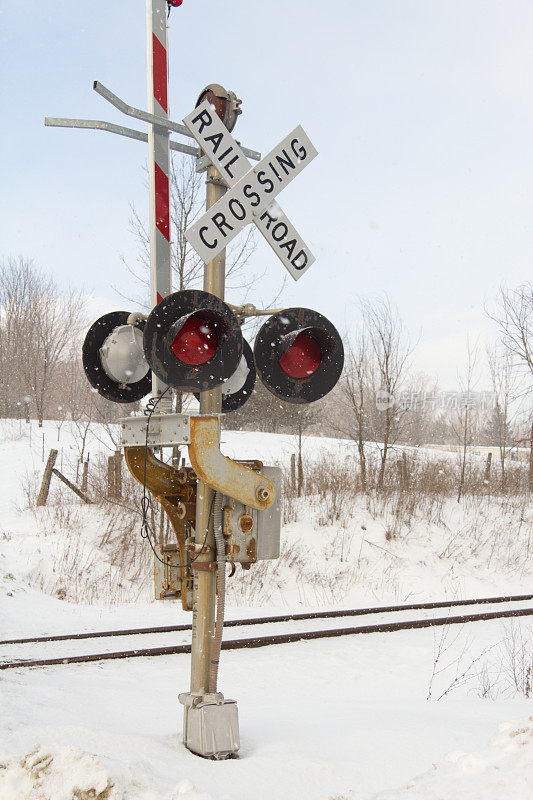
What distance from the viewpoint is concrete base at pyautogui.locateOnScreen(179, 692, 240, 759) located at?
3.24m

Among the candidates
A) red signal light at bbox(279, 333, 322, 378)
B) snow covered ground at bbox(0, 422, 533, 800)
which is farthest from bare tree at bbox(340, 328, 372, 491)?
red signal light at bbox(279, 333, 322, 378)

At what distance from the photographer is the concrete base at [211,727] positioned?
10.6 ft

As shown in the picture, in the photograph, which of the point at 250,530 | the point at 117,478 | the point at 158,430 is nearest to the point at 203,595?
the point at 250,530

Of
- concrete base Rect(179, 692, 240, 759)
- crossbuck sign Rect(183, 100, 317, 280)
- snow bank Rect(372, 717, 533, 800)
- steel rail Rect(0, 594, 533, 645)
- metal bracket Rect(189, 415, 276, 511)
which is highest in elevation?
crossbuck sign Rect(183, 100, 317, 280)

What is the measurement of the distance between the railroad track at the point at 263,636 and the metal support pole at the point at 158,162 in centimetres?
349

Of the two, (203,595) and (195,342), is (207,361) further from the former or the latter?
(203,595)

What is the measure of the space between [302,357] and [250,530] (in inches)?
38.1

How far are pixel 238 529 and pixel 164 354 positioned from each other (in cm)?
101

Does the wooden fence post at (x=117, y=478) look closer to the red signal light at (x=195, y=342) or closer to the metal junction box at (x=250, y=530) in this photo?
the metal junction box at (x=250, y=530)

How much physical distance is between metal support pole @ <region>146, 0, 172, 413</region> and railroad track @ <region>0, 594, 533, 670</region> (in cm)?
349

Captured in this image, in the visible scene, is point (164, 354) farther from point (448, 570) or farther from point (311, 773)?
point (448, 570)

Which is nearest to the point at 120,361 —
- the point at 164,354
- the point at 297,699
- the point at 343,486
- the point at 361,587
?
the point at 164,354

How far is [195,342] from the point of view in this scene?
3.24 m

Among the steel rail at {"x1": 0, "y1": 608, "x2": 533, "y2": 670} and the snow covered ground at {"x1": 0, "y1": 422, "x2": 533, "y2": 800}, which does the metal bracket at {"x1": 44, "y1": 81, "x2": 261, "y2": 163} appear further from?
the steel rail at {"x1": 0, "y1": 608, "x2": 533, "y2": 670}
